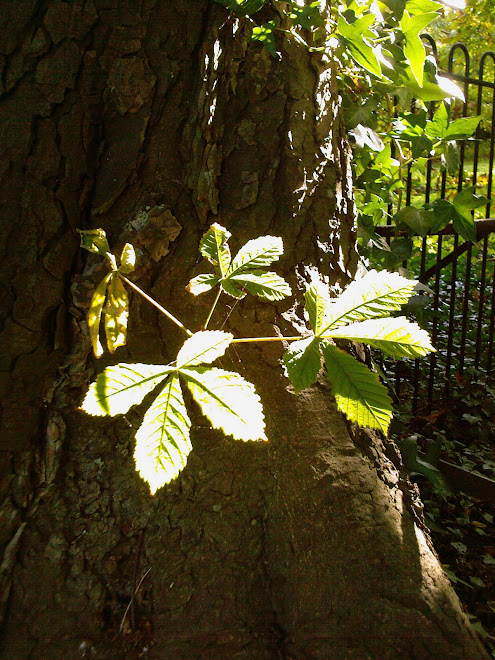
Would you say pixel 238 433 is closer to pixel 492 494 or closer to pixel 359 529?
pixel 359 529

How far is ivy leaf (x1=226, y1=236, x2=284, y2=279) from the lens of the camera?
3.29ft

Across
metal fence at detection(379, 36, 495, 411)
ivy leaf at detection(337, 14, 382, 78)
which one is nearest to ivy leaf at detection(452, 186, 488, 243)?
metal fence at detection(379, 36, 495, 411)

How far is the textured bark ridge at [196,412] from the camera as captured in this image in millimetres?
1016

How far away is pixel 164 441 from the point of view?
77 cm

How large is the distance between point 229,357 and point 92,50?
777mm

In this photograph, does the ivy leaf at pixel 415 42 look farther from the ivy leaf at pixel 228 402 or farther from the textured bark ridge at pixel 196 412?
the ivy leaf at pixel 228 402

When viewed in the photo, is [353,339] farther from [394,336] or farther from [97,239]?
[97,239]

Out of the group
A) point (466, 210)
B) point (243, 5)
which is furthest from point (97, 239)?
point (466, 210)

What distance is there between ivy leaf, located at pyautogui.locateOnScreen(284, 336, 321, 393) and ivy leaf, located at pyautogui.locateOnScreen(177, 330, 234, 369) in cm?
13

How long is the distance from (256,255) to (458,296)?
5071 mm

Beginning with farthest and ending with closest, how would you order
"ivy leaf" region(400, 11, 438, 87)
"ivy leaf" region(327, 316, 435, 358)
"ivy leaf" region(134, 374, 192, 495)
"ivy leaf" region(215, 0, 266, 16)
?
"ivy leaf" region(400, 11, 438, 87) → "ivy leaf" region(215, 0, 266, 16) → "ivy leaf" region(327, 316, 435, 358) → "ivy leaf" region(134, 374, 192, 495)

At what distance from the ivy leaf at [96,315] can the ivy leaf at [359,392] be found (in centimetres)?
41

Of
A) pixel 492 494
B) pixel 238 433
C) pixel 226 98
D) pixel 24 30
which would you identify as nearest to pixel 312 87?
pixel 226 98

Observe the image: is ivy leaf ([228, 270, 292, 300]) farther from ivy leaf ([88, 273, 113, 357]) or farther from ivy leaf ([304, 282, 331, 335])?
ivy leaf ([88, 273, 113, 357])
